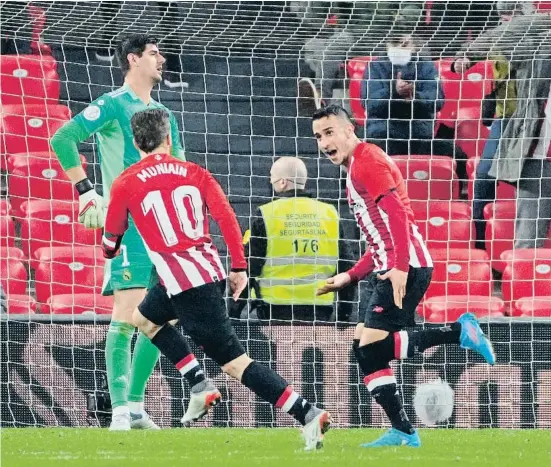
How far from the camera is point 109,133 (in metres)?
6.86

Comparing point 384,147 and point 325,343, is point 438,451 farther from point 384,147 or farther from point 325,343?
point 384,147

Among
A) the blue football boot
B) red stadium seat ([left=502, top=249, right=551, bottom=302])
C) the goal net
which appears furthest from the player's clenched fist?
red stadium seat ([left=502, top=249, right=551, bottom=302])

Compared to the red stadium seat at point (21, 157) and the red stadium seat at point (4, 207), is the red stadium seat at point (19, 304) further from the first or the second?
the red stadium seat at point (21, 157)

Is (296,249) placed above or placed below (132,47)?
below

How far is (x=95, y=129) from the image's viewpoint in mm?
6762

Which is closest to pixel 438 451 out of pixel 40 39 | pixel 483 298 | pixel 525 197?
pixel 483 298

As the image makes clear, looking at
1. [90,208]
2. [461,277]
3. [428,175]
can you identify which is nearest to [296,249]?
[461,277]

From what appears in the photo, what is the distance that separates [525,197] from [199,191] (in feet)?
13.1

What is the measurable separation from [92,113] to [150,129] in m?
0.96

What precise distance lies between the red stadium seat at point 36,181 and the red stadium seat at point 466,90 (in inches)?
109

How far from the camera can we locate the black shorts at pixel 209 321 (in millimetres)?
5578

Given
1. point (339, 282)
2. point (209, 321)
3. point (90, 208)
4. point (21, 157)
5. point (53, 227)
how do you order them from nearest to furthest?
point (209, 321) < point (339, 282) < point (90, 208) < point (53, 227) < point (21, 157)

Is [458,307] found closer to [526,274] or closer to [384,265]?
[526,274]

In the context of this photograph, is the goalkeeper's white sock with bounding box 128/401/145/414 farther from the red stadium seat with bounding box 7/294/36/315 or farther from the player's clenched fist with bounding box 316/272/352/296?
the red stadium seat with bounding box 7/294/36/315
